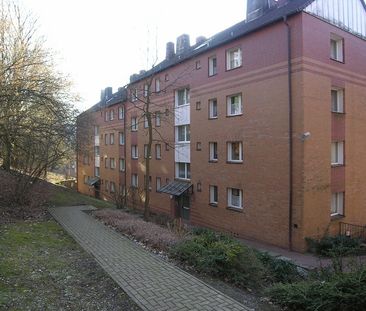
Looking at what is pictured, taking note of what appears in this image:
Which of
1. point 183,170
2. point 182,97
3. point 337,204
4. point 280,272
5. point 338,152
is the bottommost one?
point 280,272

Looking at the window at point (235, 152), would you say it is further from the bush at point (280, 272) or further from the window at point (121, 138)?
the window at point (121, 138)

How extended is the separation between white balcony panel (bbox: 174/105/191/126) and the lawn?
14.1m

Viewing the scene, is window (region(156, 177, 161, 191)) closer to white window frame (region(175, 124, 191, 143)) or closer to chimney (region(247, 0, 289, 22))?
white window frame (region(175, 124, 191, 143))

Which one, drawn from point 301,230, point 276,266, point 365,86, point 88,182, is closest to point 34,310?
point 276,266

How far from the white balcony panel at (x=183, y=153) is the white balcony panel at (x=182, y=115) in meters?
1.58

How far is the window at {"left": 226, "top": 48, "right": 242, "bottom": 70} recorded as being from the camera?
737 inches

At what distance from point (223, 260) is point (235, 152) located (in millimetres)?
12043

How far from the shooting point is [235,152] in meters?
19.1

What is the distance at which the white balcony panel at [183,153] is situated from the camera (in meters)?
23.0

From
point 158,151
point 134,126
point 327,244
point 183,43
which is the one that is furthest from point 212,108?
point 134,126

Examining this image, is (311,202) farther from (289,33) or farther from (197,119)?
(197,119)

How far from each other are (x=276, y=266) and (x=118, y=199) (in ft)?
41.6

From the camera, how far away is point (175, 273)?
284 inches

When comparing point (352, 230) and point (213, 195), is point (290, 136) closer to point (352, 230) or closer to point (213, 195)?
point (352, 230)
